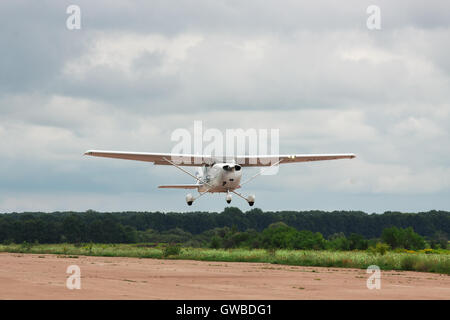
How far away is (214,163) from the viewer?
44469mm

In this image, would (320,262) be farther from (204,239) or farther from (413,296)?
(204,239)

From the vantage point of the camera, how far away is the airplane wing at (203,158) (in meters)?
43.3

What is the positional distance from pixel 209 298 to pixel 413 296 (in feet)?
28.6

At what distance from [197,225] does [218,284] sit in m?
96.4

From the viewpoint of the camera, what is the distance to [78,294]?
25250mm

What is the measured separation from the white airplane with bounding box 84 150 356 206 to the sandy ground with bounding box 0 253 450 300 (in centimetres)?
540

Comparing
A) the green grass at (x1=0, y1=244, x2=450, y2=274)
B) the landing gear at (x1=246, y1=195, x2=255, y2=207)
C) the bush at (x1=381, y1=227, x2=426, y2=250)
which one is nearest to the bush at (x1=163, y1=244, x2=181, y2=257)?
the green grass at (x1=0, y1=244, x2=450, y2=274)

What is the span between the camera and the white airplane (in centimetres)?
4103

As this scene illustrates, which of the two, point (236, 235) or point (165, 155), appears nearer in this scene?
point (165, 155)
